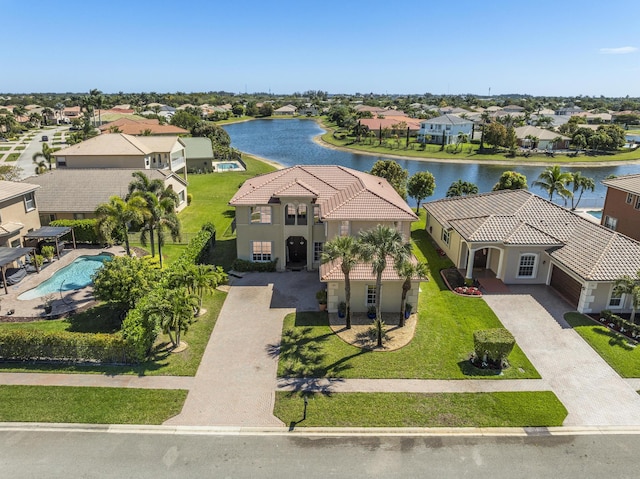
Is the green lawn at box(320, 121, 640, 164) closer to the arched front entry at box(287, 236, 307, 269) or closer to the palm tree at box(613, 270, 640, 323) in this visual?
the arched front entry at box(287, 236, 307, 269)

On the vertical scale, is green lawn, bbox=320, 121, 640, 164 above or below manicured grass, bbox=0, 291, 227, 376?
above

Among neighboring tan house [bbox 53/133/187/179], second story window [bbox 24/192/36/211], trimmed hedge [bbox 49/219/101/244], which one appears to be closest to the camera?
second story window [bbox 24/192/36/211]

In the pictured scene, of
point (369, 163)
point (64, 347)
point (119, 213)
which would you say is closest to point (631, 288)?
point (64, 347)

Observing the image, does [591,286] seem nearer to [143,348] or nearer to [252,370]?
[252,370]

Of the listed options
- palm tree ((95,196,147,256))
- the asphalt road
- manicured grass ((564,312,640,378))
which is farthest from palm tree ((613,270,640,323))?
palm tree ((95,196,147,256))

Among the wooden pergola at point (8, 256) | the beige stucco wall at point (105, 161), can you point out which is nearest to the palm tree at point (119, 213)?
the wooden pergola at point (8, 256)

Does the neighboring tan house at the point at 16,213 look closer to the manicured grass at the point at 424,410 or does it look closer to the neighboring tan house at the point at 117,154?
the neighboring tan house at the point at 117,154

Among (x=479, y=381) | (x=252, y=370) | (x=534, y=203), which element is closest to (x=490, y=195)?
(x=534, y=203)
